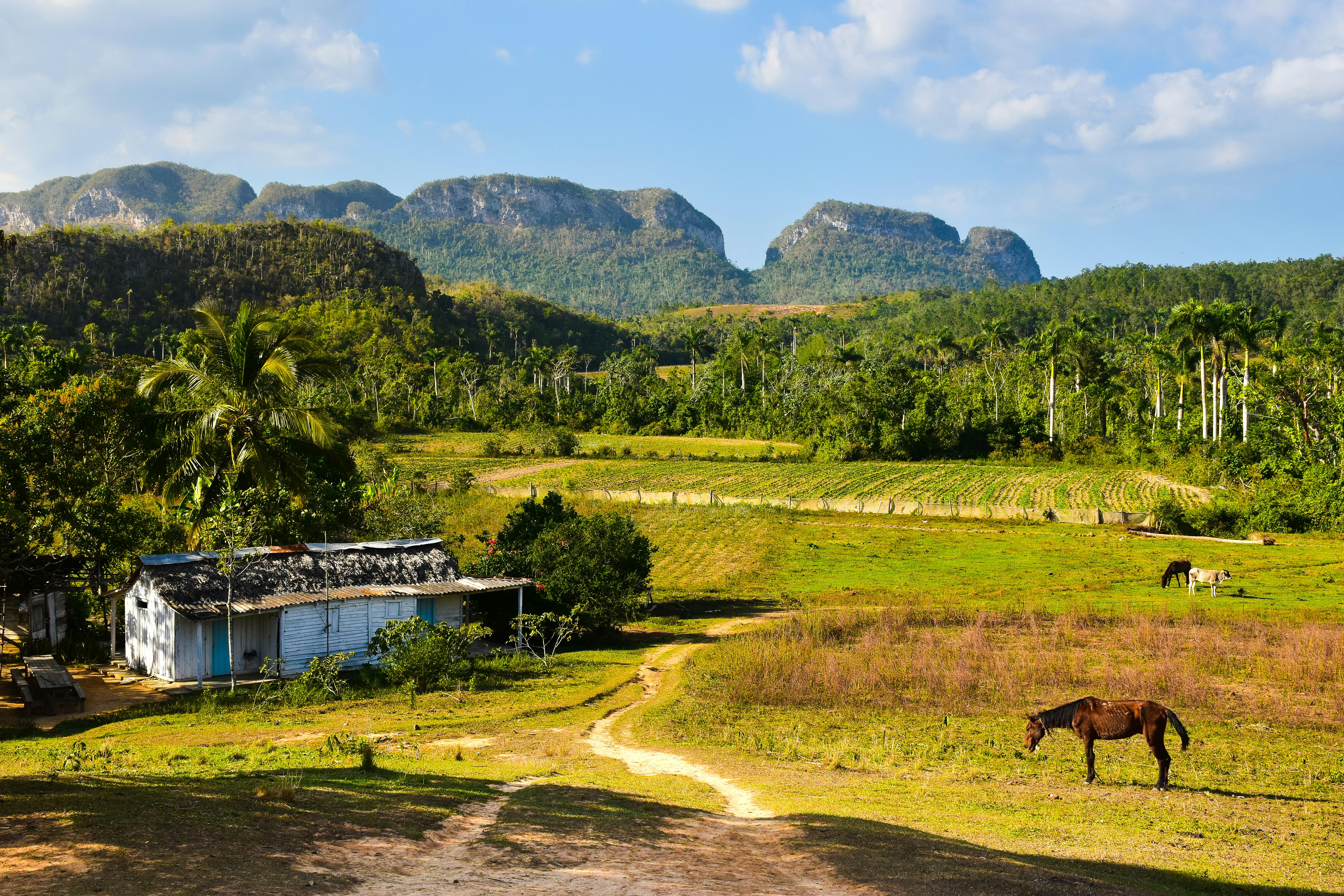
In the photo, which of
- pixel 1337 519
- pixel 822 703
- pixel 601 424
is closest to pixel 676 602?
pixel 822 703

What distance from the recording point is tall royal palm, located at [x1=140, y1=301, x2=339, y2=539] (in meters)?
20.7

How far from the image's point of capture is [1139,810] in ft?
35.6

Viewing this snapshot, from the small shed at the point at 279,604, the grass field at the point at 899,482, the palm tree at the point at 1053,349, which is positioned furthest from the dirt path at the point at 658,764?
the palm tree at the point at 1053,349

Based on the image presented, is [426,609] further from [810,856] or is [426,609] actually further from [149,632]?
[810,856]

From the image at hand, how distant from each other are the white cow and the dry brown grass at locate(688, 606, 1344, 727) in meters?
4.68

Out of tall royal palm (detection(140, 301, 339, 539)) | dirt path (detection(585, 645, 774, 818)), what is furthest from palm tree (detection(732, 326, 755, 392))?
dirt path (detection(585, 645, 774, 818))

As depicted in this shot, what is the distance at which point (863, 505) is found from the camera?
52.8m

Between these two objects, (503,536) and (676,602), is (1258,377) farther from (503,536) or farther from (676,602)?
(503,536)

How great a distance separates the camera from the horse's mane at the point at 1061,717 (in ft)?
41.3

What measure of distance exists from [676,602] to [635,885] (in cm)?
2359

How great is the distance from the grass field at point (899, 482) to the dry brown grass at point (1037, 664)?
98.6ft

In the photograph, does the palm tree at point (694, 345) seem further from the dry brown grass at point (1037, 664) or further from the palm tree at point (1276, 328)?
the dry brown grass at point (1037, 664)

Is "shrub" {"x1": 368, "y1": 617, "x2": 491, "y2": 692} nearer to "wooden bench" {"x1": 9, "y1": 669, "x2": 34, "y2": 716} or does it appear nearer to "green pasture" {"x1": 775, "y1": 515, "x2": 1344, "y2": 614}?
"wooden bench" {"x1": 9, "y1": 669, "x2": 34, "y2": 716}

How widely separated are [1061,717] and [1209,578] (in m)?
21.0
